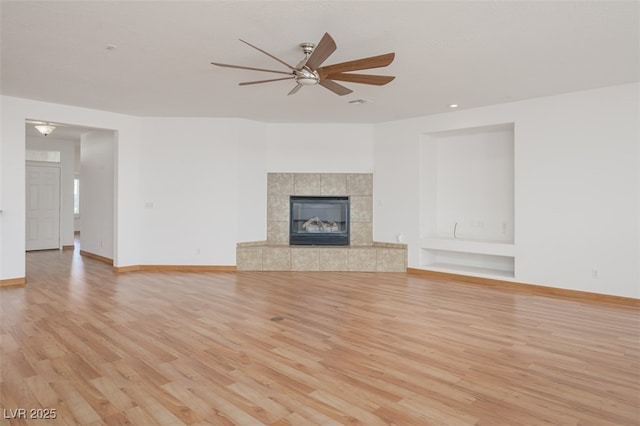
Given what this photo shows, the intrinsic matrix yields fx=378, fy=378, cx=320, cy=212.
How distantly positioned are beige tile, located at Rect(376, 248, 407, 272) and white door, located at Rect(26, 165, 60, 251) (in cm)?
784

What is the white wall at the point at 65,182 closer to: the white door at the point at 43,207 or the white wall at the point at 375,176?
the white door at the point at 43,207

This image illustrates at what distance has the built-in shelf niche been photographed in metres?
6.12

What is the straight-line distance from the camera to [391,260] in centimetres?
683

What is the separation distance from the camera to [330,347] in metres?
3.19

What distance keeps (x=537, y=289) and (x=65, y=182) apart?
1038 centimetres

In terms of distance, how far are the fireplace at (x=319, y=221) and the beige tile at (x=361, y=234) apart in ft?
0.39

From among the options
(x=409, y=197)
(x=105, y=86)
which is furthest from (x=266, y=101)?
(x=409, y=197)

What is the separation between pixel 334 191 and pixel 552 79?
3.89 metres

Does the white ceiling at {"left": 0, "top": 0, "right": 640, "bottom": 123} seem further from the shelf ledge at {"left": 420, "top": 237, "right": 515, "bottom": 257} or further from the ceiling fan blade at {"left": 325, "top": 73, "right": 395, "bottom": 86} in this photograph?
the shelf ledge at {"left": 420, "top": 237, "right": 515, "bottom": 257}

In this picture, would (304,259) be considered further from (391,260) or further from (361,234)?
(391,260)

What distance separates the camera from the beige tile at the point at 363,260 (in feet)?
22.5

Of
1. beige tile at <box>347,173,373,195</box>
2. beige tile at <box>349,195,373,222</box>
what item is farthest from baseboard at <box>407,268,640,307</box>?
beige tile at <box>347,173,373,195</box>

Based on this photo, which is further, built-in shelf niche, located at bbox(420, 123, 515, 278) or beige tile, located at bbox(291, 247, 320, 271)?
beige tile, located at bbox(291, 247, 320, 271)

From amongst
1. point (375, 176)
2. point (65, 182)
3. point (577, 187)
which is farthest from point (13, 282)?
point (577, 187)
